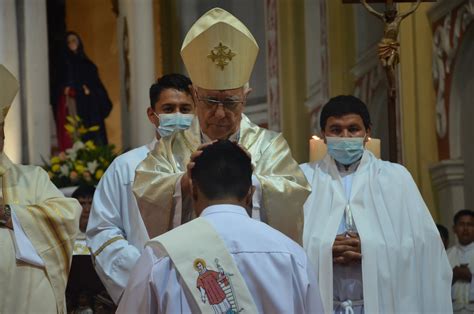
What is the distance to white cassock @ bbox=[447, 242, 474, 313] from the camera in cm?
991

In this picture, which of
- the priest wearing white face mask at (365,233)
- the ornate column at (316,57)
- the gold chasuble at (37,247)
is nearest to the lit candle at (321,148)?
the priest wearing white face mask at (365,233)

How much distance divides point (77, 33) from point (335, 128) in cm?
828

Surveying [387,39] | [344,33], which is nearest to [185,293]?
[387,39]

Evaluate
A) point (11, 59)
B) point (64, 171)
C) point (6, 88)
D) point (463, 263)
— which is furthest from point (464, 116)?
point (6, 88)

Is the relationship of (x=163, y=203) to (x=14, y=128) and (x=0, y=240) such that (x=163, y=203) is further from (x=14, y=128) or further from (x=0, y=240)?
(x=14, y=128)

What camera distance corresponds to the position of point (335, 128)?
7180mm

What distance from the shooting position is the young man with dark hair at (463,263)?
9945 millimetres

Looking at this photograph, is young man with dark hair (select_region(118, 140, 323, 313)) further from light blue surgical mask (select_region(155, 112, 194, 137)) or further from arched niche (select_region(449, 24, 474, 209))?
arched niche (select_region(449, 24, 474, 209))

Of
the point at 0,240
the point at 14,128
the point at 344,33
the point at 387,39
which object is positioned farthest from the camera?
the point at 344,33

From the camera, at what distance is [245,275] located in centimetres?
428

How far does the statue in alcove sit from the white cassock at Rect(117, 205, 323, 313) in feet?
33.0

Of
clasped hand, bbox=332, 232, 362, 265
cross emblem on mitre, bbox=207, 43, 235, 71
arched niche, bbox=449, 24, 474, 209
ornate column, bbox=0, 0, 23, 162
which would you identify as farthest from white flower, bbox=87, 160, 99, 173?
cross emblem on mitre, bbox=207, 43, 235, 71

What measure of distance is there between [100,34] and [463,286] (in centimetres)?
645

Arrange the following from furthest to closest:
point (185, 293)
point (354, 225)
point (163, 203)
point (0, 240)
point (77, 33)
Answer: point (77, 33), point (354, 225), point (0, 240), point (163, 203), point (185, 293)
